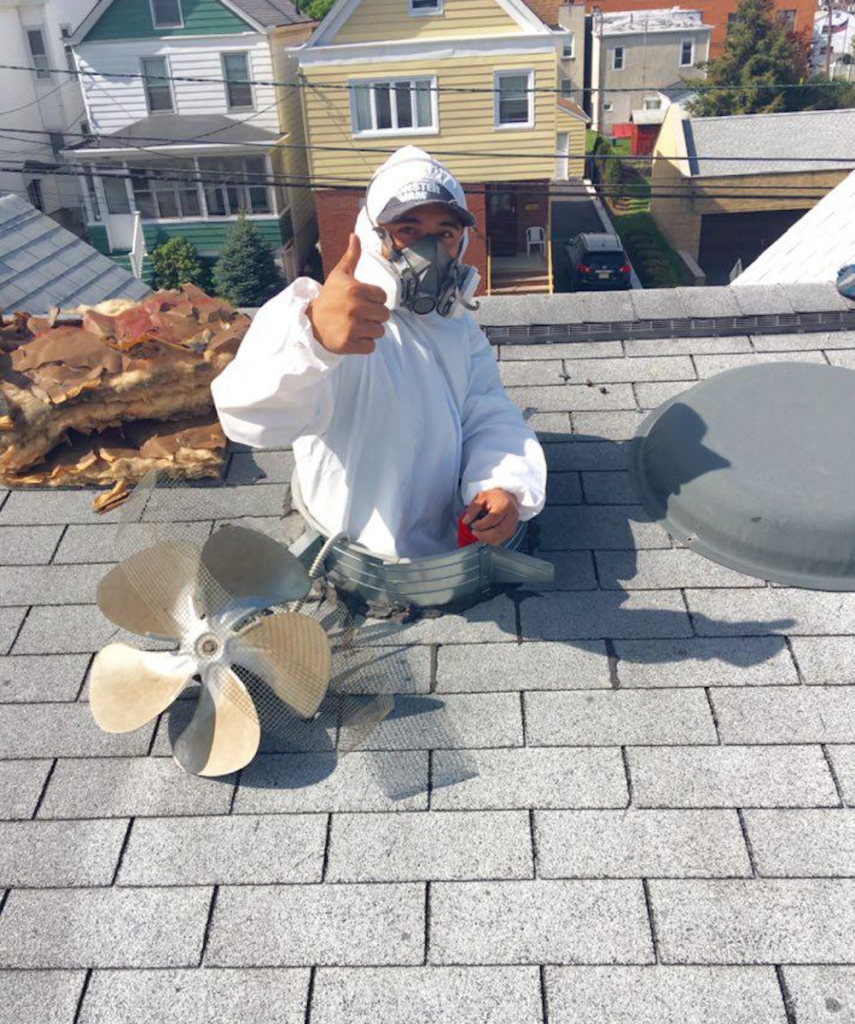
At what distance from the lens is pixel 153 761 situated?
4574mm

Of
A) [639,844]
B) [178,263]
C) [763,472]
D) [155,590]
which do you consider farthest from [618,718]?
[178,263]

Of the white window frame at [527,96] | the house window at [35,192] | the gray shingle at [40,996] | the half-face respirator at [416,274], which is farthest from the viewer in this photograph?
the house window at [35,192]

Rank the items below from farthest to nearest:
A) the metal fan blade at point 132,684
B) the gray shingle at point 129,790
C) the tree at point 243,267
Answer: the tree at point 243,267 → the metal fan blade at point 132,684 → the gray shingle at point 129,790

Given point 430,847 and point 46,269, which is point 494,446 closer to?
point 430,847

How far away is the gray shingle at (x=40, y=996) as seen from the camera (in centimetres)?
354

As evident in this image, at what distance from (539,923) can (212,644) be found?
1931mm

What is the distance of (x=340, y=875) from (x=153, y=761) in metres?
1.17

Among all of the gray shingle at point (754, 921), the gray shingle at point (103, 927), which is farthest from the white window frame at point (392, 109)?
the gray shingle at point (754, 921)

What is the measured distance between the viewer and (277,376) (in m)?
4.07

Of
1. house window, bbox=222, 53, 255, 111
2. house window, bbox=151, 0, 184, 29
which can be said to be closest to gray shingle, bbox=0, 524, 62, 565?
house window, bbox=222, 53, 255, 111

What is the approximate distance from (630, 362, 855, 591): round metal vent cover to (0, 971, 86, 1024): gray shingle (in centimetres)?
391

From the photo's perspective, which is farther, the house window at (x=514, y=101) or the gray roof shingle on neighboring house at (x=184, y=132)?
the gray roof shingle on neighboring house at (x=184, y=132)

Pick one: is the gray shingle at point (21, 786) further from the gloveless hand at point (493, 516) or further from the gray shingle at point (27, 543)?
the gloveless hand at point (493, 516)

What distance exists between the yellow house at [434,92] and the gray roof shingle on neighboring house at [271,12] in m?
4.19
